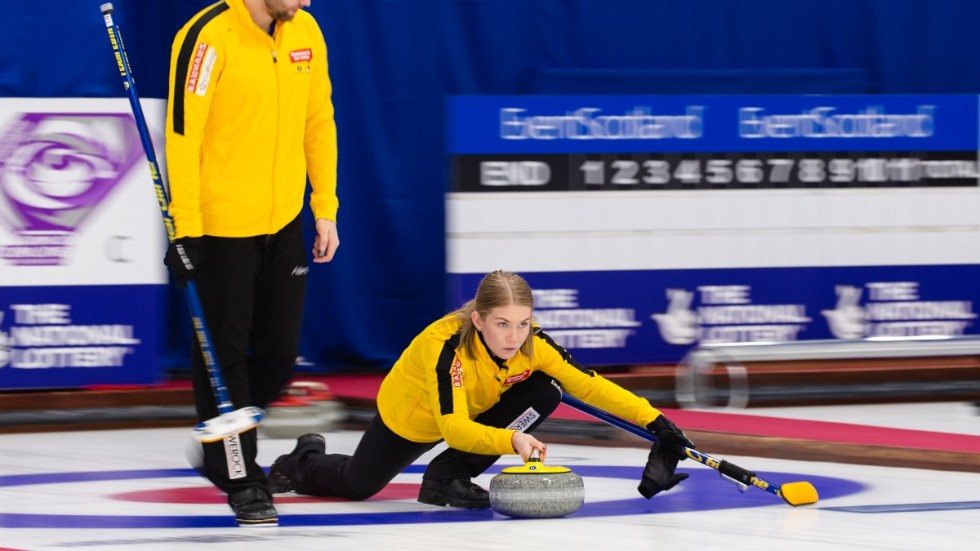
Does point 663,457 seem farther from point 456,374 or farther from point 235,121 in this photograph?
point 235,121

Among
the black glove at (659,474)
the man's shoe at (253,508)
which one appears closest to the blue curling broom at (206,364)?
the man's shoe at (253,508)

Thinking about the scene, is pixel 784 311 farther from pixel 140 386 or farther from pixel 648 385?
pixel 140 386

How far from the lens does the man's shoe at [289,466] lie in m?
4.29

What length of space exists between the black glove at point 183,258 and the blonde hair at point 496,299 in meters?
0.65

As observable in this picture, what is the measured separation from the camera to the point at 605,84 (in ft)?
23.6

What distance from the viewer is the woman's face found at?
3715 millimetres

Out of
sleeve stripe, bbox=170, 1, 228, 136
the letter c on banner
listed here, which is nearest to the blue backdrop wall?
the letter c on banner

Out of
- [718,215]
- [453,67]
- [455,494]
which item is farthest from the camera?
[453,67]

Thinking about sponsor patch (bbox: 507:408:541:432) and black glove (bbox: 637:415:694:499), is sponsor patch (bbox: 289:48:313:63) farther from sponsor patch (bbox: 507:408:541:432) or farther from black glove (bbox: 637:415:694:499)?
black glove (bbox: 637:415:694:499)

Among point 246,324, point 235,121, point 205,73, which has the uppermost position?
point 205,73

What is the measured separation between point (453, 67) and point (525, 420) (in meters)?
3.54

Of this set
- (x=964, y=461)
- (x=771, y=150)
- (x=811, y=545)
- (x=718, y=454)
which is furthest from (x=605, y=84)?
(x=811, y=545)

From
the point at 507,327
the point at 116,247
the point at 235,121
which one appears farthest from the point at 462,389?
the point at 116,247

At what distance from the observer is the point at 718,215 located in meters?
6.65
